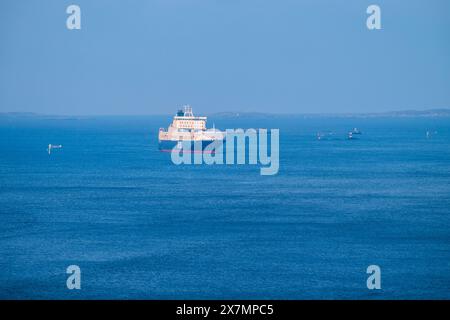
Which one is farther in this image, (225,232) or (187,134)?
(187,134)

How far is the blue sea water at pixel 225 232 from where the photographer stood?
918 inches

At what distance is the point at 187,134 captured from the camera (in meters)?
76.8

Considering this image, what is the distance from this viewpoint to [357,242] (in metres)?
29.2

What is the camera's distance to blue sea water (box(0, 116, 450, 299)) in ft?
76.5

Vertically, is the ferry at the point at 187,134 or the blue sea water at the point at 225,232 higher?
the ferry at the point at 187,134

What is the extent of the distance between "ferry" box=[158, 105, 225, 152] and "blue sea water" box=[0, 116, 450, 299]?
19.4 m

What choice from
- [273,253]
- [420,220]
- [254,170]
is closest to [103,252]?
[273,253]

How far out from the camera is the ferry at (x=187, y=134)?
75.7 m

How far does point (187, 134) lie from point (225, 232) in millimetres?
46360

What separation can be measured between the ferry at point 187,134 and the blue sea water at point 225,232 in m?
19.4

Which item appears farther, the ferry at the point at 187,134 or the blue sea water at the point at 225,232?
the ferry at the point at 187,134

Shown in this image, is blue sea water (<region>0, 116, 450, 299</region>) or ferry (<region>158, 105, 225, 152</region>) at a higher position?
ferry (<region>158, 105, 225, 152</region>)

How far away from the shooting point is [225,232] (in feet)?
101

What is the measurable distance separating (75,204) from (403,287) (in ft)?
65.8
